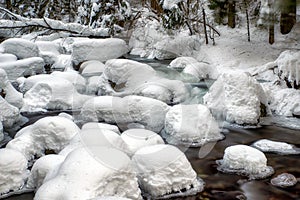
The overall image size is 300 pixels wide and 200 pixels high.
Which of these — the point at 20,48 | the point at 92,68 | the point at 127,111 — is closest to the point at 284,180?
the point at 127,111

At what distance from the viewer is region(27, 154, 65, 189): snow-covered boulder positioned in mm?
3838

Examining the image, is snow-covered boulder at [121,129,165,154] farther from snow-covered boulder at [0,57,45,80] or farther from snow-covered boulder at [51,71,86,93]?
snow-covered boulder at [0,57,45,80]

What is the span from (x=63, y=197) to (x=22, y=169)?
1.09 metres

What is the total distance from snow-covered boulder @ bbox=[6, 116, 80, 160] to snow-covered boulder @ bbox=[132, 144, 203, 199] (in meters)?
1.28

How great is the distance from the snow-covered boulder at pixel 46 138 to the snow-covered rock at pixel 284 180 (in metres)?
2.56

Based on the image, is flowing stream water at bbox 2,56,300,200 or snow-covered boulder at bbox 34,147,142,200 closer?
snow-covered boulder at bbox 34,147,142,200

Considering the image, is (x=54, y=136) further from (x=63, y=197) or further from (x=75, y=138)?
(x=63, y=197)

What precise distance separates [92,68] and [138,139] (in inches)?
216

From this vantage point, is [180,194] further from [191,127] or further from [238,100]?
[238,100]

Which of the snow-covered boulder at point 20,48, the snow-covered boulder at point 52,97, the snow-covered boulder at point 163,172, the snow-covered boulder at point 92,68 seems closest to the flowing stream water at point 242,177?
the snow-covered boulder at point 163,172

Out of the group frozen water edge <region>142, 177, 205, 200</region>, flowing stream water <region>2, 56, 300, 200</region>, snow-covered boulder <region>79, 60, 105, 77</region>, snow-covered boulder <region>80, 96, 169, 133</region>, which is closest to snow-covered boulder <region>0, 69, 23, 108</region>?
flowing stream water <region>2, 56, 300, 200</region>

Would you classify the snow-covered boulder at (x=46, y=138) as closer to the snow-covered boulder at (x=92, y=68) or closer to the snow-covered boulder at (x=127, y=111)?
the snow-covered boulder at (x=127, y=111)

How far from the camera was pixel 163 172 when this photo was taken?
3.77 metres

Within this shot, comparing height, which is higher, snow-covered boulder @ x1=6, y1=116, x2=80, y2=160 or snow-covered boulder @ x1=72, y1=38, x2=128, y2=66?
snow-covered boulder @ x1=72, y1=38, x2=128, y2=66
